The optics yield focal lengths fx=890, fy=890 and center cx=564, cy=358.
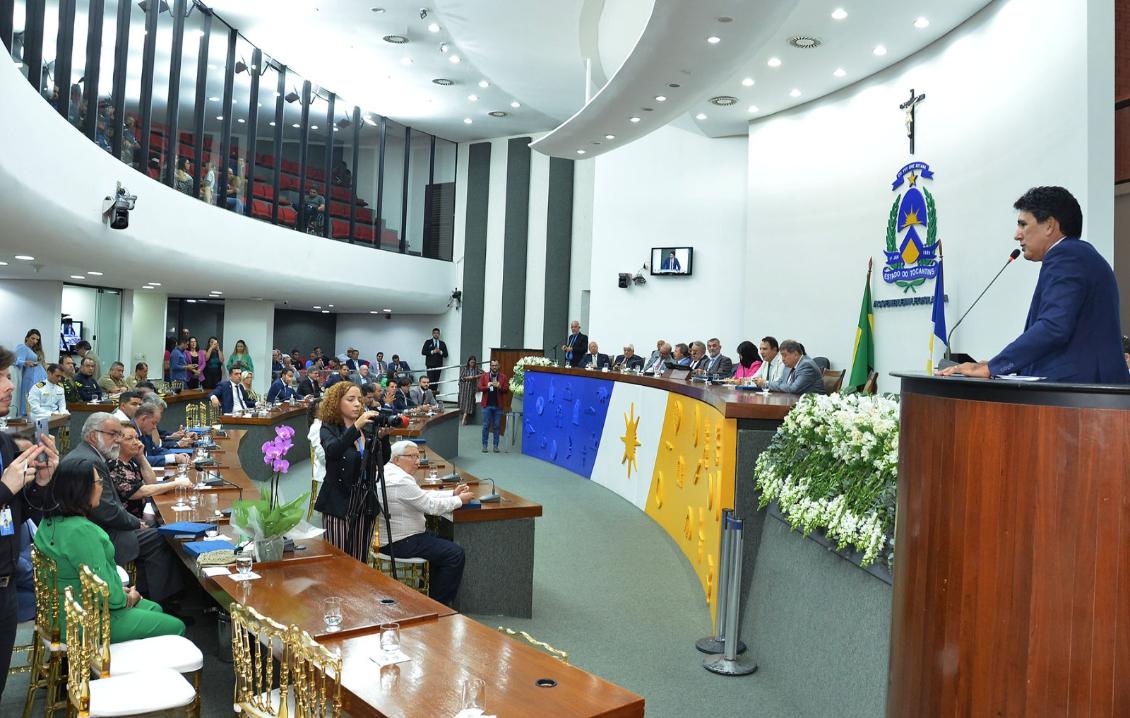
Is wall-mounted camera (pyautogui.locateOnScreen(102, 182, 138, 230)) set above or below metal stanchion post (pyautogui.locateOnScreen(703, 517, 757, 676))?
above

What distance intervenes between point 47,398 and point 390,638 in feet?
24.2

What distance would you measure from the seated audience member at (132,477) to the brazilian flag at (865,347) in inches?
263

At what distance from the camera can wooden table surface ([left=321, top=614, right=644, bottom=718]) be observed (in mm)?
2379

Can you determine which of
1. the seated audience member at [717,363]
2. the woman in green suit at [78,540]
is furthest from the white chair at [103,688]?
the seated audience member at [717,363]

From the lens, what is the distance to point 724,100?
1076 centimetres

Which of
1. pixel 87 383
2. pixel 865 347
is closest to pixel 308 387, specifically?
pixel 87 383

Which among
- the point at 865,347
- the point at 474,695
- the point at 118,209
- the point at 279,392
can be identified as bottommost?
the point at 474,695

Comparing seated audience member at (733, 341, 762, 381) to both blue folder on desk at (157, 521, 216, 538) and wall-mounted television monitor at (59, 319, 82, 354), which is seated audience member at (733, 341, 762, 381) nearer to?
blue folder on desk at (157, 521, 216, 538)

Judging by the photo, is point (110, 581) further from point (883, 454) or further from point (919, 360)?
point (919, 360)

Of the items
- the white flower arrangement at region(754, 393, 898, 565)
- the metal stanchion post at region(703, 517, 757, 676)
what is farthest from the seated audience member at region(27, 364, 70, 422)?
the white flower arrangement at region(754, 393, 898, 565)

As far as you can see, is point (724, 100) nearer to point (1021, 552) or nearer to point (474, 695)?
point (1021, 552)

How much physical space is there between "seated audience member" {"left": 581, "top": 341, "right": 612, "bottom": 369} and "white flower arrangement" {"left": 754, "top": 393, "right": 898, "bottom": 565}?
710cm

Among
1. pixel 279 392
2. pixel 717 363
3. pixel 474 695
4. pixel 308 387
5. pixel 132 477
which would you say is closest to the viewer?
pixel 474 695

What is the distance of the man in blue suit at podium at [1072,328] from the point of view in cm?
254
